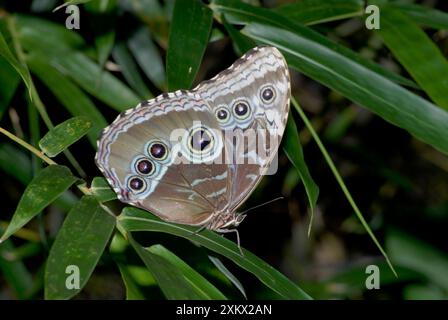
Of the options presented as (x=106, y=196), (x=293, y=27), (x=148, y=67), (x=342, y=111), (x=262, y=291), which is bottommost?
(x=106, y=196)

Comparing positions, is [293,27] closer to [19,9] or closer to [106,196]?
[106,196]

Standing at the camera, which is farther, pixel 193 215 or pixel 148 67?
pixel 148 67

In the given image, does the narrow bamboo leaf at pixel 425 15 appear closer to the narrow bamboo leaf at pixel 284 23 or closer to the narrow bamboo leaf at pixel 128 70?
the narrow bamboo leaf at pixel 284 23

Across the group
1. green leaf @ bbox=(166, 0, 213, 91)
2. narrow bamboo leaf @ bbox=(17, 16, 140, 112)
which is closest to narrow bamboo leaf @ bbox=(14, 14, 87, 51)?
narrow bamboo leaf @ bbox=(17, 16, 140, 112)

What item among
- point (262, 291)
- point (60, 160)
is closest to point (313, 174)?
point (262, 291)

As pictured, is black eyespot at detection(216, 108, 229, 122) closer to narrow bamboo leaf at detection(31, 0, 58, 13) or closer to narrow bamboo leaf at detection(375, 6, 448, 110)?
narrow bamboo leaf at detection(375, 6, 448, 110)

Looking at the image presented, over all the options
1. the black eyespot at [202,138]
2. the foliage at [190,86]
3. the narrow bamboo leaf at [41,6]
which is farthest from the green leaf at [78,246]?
the narrow bamboo leaf at [41,6]

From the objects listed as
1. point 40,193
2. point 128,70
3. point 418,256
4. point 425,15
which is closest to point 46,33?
point 128,70
